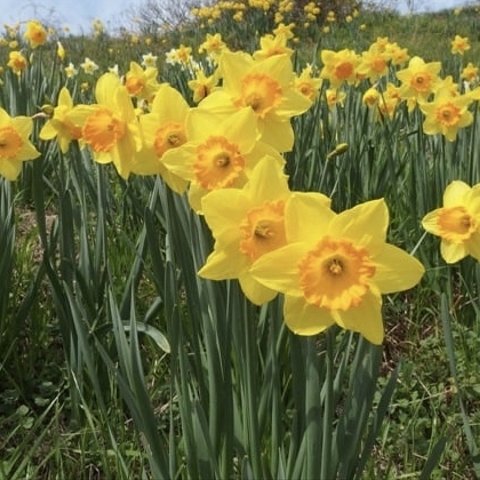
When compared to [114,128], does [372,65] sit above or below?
below

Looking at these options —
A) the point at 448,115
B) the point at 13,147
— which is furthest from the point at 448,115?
the point at 13,147

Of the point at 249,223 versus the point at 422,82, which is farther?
the point at 422,82

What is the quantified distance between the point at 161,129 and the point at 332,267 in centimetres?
47

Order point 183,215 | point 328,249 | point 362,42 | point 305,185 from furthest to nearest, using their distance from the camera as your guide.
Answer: point 362,42, point 305,185, point 183,215, point 328,249

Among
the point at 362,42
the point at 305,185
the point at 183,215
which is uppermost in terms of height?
the point at 183,215

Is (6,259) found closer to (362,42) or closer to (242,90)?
(242,90)

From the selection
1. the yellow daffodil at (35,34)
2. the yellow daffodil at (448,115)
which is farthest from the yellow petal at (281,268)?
the yellow daffodil at (35,34)

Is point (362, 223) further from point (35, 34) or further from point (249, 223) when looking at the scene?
point (35, 34)

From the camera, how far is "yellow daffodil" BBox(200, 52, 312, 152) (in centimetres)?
117

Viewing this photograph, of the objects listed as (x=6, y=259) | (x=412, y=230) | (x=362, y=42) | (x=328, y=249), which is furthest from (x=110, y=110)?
(x=362, y=42)

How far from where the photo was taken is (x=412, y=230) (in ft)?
8.22

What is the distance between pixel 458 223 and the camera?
1.18m

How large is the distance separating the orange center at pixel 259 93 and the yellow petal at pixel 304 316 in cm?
43

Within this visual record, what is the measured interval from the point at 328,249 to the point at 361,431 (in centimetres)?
37
